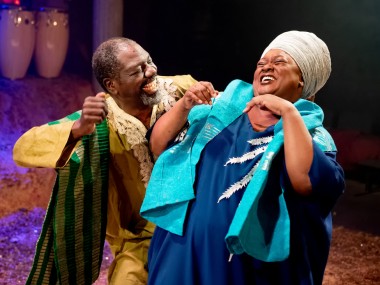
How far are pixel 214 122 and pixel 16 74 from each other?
14.1ft

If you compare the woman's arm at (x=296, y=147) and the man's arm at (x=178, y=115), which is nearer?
the woman's arm at (x=296, y=147)

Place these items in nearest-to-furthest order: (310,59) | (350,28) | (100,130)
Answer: (310,59), (100,130), (350,28)

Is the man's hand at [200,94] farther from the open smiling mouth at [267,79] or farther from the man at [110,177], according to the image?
the man at [110,177]

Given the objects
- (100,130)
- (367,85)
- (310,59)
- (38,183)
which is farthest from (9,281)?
(367,85)

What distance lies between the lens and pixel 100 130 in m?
2.49

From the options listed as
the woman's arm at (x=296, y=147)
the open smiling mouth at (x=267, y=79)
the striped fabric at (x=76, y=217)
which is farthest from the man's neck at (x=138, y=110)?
the woman's arm at (x=296, y=147)

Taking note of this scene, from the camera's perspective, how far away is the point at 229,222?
1.83 m

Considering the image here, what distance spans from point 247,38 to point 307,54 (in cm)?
387

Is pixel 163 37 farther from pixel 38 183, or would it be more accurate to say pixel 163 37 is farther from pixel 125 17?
pixel 38 183

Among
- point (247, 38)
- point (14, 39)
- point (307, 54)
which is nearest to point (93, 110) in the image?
point (307, 54)

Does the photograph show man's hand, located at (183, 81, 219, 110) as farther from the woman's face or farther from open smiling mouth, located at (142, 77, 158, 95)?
open smiling mouth, located at (142, 77, 158, 95)

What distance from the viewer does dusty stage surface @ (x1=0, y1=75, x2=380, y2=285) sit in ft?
14.9

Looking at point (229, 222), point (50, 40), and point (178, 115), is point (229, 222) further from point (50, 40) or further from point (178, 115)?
point (50, 40)

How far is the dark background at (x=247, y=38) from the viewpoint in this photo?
5320 mm
